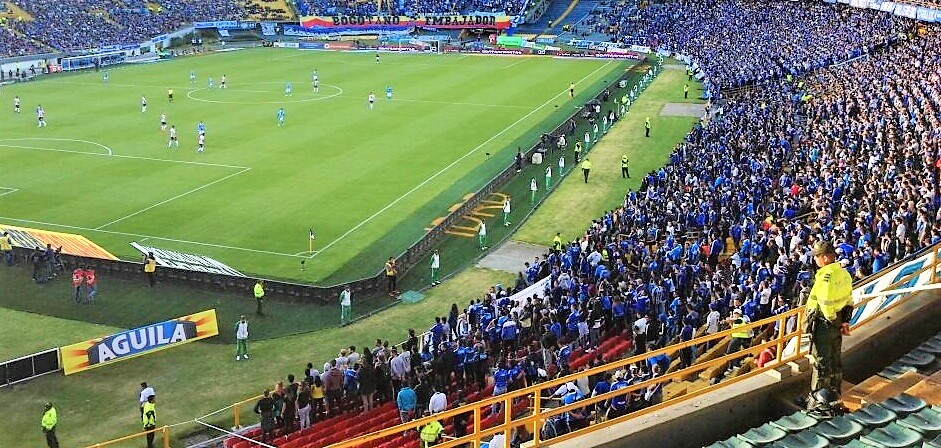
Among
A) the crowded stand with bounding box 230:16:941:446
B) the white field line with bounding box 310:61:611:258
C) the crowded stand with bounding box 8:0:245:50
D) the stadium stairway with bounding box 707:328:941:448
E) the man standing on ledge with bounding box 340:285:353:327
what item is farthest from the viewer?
the crowded stand with bounding box 8:0:245:50

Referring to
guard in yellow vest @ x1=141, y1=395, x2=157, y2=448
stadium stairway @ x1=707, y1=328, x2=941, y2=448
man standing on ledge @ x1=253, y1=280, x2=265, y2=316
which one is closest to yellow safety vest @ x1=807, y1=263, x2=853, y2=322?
stadium stairway @ x1=707, y1=328, x2=941, y2=448

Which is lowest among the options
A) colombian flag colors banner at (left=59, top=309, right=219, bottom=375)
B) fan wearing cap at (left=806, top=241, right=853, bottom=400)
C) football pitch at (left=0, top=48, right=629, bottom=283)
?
colombian flag colors banner at (left=59, top=309, right=219, bottom=375)

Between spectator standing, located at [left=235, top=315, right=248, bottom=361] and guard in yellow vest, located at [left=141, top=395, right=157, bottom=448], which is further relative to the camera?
spectator standing, located at [left=235, top=315, right=248, bottom=361]

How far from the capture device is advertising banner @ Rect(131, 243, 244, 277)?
27.5 m

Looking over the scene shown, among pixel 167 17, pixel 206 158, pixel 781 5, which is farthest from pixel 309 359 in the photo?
pixel 167 17

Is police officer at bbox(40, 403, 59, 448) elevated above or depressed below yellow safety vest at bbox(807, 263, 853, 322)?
below

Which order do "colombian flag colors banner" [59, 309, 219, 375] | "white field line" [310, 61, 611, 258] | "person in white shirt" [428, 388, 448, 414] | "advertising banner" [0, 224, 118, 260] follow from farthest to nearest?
"white field line" [310, 61, 611, 258] < "advertising banner" [0, 224, 118, 260] < "colombian flag colors banner" [59, 309, 219, 375] < "person in white shirt" [428, 388, 448, 414]

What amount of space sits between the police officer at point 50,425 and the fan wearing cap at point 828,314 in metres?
14.9

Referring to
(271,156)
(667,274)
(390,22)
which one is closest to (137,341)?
(667,274)

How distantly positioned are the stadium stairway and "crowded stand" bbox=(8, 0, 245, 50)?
3490 inches

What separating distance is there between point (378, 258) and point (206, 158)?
17649 mm

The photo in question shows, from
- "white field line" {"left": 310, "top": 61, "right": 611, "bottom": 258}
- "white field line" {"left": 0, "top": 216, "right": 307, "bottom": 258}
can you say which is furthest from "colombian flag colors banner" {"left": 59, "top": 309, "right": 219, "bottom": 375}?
"white field line" {"left": 310, "top": 61, "right": 611, "bottom": 258}

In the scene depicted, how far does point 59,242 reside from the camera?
1144 inches

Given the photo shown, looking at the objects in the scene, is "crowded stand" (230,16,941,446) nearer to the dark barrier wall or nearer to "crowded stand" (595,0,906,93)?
the dark barrier wall
